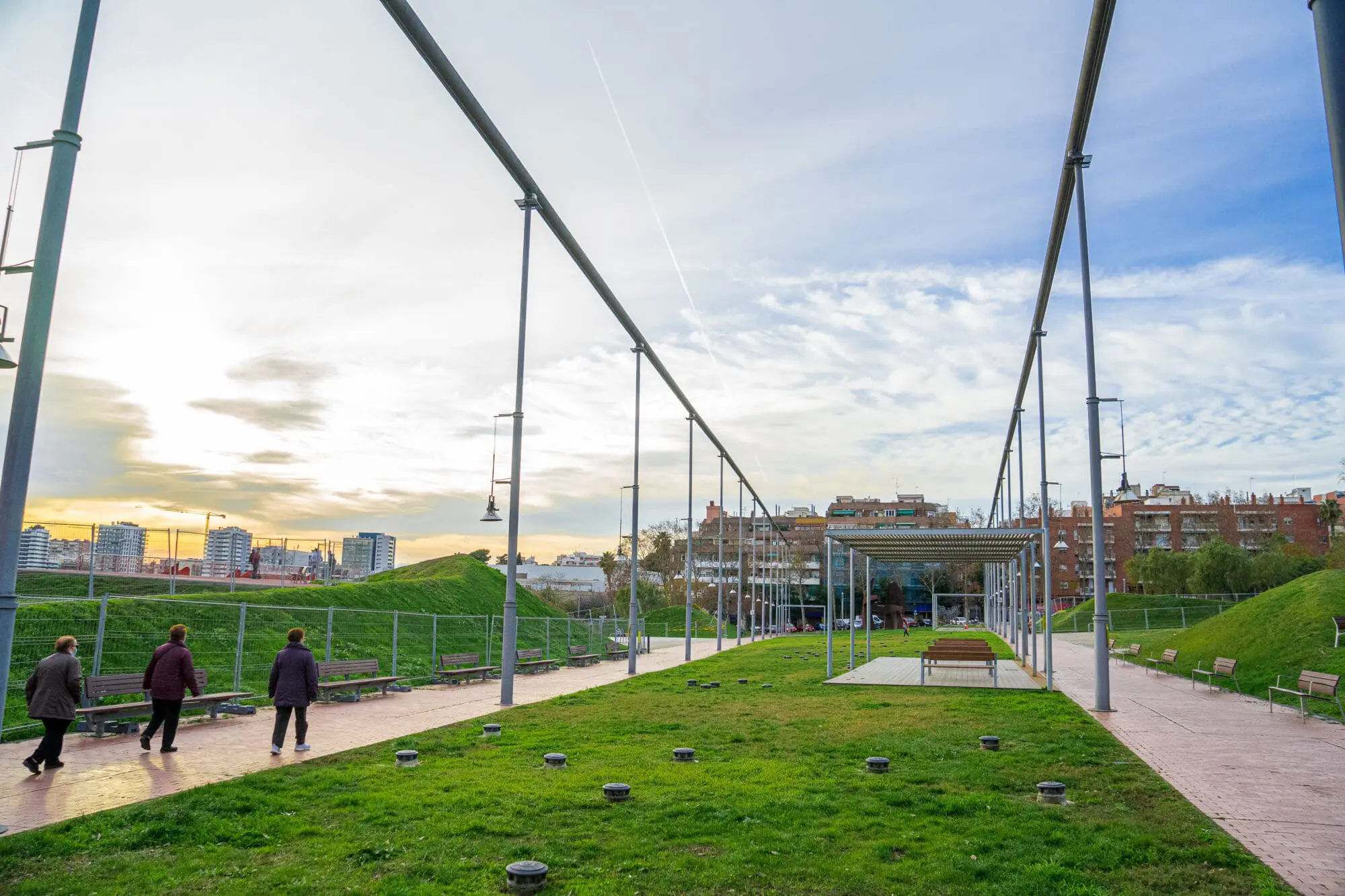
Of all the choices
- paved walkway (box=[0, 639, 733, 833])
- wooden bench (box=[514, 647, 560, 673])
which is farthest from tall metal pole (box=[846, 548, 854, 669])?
paved walkway (box=[0, 639, 733, 833])

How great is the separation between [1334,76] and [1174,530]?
113 m

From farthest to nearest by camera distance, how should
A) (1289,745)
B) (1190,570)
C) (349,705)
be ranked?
(1190,570) < (349,705) < (1289,745)

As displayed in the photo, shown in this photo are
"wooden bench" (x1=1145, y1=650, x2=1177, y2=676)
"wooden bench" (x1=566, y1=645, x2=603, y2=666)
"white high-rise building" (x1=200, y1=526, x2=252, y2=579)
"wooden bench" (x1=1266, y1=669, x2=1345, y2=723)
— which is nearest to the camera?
"wooden bench" (x1=1266, y1=669, x2=1345, y2=723)

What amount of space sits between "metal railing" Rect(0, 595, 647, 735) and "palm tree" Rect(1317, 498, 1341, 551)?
3248 inches

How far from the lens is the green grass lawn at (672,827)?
5977 millimetres

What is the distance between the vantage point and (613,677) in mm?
23688

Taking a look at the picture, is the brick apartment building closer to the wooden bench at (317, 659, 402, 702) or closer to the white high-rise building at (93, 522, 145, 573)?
the white high-rise building at (93, 522, 145, 573)

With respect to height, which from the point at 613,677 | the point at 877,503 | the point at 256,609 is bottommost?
the point at 613,677

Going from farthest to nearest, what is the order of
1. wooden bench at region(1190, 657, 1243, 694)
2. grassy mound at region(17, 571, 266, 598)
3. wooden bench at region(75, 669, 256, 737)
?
1. grassy mound at region(17, 571, 266, 598)
2. wooden bench at region(1190, 657, 1243, 694)
3. wooden bench at region(75, 669, 256, 737)

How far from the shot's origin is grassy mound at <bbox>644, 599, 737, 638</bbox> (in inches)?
2319

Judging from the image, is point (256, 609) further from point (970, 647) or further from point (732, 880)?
point (732, 880)

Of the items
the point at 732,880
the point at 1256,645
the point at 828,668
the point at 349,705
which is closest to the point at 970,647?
the point at 828,668

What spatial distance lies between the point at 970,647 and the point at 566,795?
16325 millimetres

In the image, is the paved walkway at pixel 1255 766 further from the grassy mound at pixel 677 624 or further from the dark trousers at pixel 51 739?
the grassy mound at pixel 677 624
